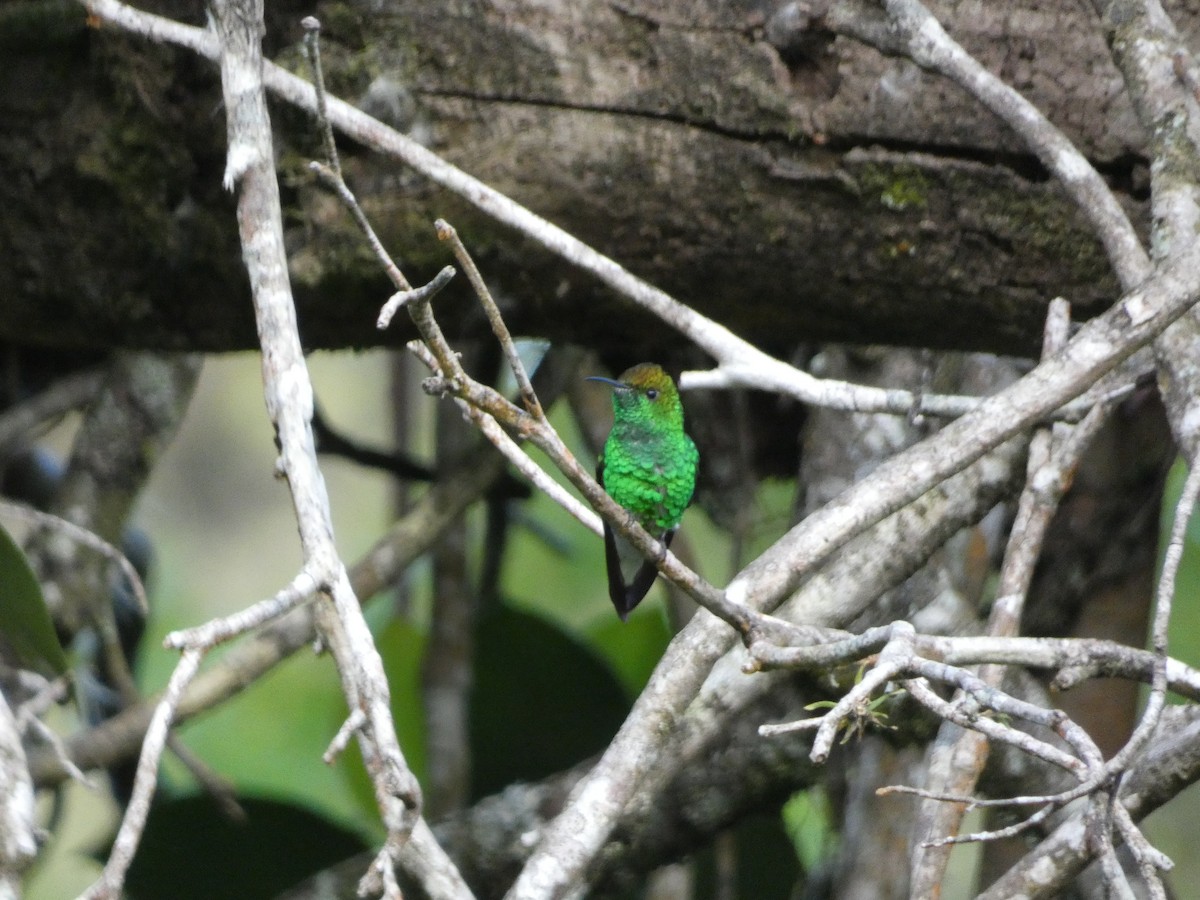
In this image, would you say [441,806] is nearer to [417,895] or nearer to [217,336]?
[417,895]

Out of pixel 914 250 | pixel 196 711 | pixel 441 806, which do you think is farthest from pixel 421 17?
pixel 441 806

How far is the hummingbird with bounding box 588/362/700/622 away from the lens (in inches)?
98.5

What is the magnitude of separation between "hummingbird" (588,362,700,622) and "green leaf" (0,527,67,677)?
0.97 metres

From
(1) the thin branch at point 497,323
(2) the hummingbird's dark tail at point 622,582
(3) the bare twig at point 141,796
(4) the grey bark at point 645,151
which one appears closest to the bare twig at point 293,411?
(3) the bare twig at point 141,796

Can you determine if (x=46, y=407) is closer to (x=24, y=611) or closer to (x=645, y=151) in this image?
(x=24, y=611)

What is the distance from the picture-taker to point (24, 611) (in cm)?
202

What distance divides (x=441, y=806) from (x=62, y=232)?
179cm

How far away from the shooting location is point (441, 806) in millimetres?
3373

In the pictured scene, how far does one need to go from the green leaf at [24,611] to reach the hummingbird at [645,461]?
968mm

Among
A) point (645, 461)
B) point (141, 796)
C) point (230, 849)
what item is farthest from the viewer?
point (230, 849)

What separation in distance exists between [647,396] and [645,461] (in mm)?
162

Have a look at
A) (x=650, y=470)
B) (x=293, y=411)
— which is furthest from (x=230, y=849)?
(x=293, y=411)

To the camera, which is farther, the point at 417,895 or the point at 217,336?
the point at 417,895

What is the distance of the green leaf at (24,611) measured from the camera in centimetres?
192
